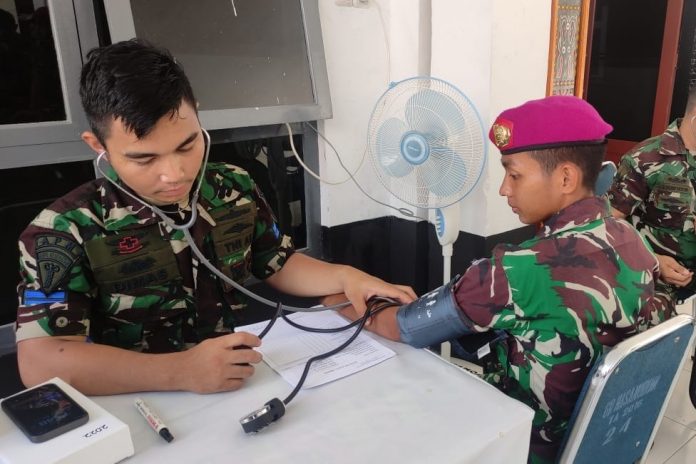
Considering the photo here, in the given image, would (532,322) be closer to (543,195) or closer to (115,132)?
(543,195)

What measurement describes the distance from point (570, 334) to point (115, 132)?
36.0 inches

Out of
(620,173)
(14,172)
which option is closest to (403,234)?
(620,173)

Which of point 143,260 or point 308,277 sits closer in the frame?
point 143,260

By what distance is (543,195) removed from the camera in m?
1.20

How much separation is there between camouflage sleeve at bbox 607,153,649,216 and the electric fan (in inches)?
27.7

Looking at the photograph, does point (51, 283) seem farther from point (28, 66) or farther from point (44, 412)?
point (28, 66)

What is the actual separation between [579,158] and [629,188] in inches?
40.9

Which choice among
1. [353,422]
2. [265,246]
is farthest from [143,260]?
[353,422]

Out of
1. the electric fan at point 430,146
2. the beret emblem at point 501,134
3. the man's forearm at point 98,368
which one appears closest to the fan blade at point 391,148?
the electric fan at point 430,146

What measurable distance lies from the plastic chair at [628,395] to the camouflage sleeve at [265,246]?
74cm

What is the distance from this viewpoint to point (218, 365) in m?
0.91

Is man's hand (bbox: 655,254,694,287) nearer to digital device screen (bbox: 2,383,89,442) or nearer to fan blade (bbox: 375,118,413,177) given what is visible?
fan blade (bbox: 375,118,413,177)

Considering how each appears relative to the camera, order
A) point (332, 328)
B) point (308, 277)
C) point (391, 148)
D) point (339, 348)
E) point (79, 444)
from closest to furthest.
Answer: point (79, 444) → point (339, 348) → point (332, 328) → point (308, 277) → point (391, 148)

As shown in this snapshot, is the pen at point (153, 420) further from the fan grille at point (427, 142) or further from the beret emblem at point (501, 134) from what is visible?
the fan grille at point (427, 142)
